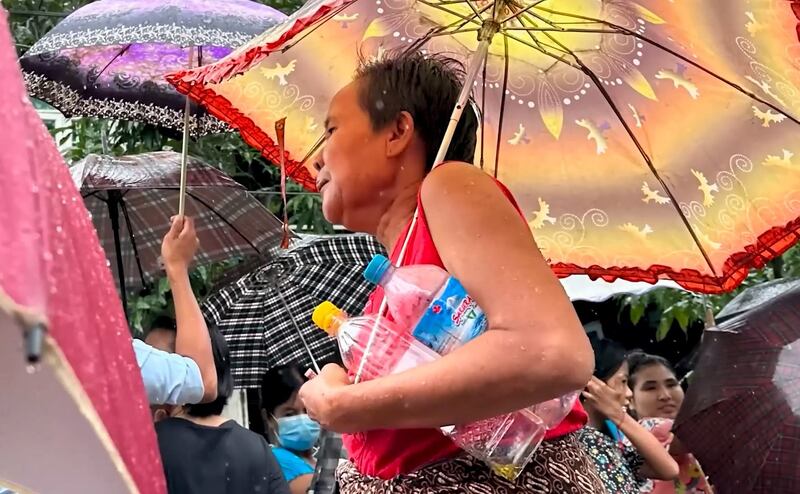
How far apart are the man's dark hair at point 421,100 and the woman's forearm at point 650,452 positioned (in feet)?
8.92

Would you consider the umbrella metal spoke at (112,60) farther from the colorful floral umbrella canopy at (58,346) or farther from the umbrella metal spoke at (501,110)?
the colorful floral umbrella canopy at (58,346)

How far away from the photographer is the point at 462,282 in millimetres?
1762

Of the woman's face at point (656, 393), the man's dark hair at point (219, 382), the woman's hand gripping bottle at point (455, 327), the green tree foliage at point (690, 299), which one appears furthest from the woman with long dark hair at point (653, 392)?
the woman's hand gripping bottle at point (455, 327)

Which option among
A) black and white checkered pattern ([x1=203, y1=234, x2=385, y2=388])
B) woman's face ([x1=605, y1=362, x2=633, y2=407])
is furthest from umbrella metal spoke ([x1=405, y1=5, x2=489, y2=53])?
woman's face ([x1=605, y1=362, x2=633, y2=407])

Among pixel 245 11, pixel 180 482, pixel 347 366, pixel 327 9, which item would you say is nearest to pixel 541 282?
pixel 347 366

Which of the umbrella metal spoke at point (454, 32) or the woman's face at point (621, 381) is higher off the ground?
the umbrella metal spoke at point (454, 32)

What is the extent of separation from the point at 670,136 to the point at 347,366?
140 cm

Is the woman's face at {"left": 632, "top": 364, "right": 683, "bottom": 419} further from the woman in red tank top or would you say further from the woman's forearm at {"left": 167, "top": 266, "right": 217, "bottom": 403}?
the woman in red tank top

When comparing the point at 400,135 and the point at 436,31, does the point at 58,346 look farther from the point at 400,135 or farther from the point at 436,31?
the point at 436,31

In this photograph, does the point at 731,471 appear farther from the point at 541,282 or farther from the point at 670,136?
the point at 541,282

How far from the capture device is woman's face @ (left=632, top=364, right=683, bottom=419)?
5.73 metres

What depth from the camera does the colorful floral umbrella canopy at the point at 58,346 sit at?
719 millimetres

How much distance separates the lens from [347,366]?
1.93 meters

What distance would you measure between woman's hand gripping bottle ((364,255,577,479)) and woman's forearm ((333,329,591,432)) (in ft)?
0.34
